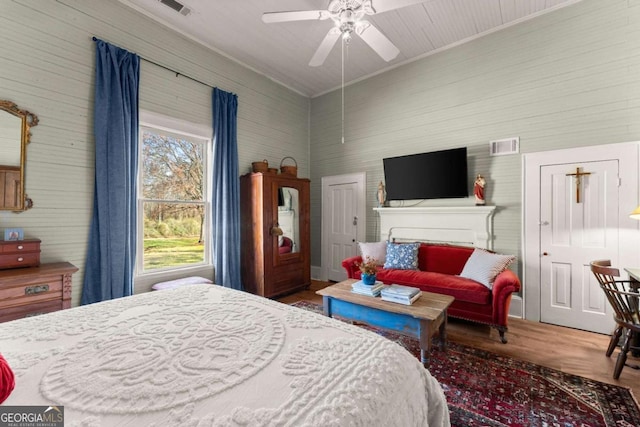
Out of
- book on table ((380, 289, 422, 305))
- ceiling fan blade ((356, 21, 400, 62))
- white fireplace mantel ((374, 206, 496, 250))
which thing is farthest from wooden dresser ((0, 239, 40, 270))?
white fireplace mantel ((374, 206, 496, 250))

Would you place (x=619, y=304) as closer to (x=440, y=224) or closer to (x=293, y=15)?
(x=440, y=224)

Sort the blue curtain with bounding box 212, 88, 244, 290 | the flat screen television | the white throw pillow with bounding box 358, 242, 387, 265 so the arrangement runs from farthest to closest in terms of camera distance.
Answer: the white throw pillow with bounding box 358, 242, 387, 265 < the blue curtain with bounding box 212, 88, 244, 290 < the flat screen television

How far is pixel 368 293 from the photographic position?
2531 mm

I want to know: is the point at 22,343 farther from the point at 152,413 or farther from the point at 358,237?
the point at 358,237

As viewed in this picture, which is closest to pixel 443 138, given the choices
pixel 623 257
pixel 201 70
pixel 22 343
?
pixel 623 257

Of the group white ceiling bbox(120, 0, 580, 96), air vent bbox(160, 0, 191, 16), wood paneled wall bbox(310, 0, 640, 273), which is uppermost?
white ceiling bbox(120, 0, 580, 96)

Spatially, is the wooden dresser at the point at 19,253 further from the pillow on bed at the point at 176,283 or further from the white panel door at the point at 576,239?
the white panel door at the point at 576,239

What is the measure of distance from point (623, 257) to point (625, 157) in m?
1.00

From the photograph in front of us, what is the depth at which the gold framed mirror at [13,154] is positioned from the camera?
228cm

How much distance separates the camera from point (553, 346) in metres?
2.59

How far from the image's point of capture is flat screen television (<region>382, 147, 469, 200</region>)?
11.9 ft

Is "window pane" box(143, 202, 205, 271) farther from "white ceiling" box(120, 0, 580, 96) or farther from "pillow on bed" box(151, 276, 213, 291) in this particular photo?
"white ceiling" box(120, 0, 580, 96)

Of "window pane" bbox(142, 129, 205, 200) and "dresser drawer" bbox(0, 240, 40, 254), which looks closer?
"dresser drawer" bbox(0, 240, 40, 254)

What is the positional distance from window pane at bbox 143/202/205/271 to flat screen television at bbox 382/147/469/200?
2.80 metres
